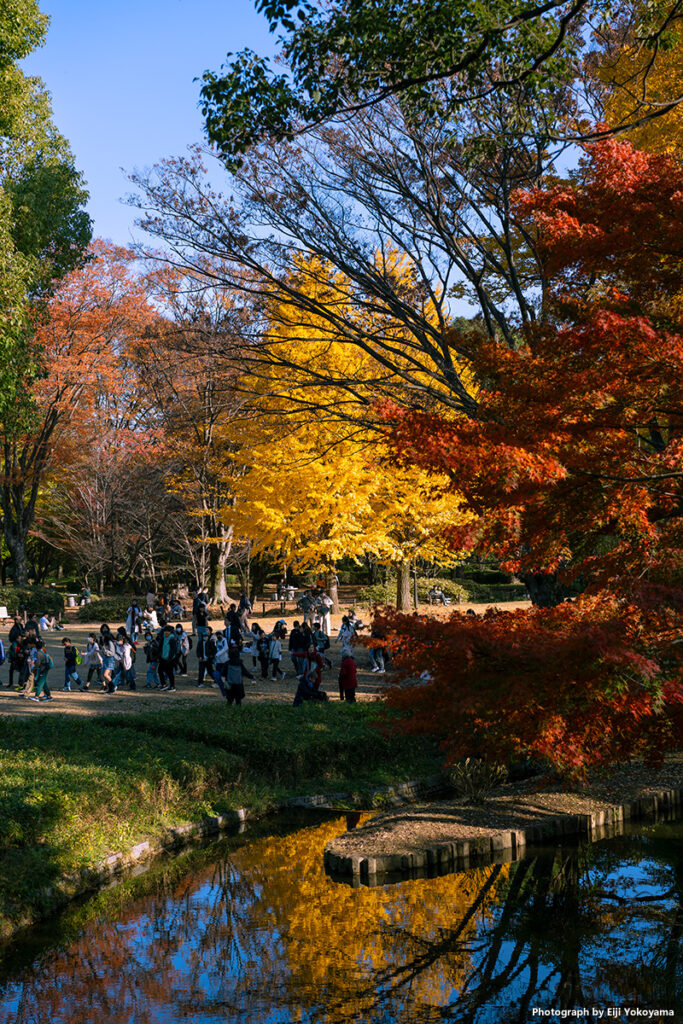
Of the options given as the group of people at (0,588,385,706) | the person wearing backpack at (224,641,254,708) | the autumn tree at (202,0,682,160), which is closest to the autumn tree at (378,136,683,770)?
the autumn tree at (202,0,682,160)

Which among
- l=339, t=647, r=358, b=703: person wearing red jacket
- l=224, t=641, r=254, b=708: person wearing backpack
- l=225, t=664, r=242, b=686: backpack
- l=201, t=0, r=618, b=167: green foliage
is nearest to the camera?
l=201, t=0, r=618, b=167: green foliage

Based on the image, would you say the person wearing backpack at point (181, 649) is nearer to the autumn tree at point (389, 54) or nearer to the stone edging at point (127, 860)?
the stone edging at point (127, 860)

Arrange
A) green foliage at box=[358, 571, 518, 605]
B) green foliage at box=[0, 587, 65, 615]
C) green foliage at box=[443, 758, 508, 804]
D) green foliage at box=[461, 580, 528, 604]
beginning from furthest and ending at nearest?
green foliage at box=[461, 580, 528, 604], green foliage at box=[358, 571, 518, 605], green foliage at box=[0, 587, 65, 615], green foliage at box=[443, 758, 508, 804]

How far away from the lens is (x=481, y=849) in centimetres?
1141

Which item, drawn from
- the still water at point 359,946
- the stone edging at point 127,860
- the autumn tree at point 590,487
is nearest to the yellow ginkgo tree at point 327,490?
the stone edging at point 127,860

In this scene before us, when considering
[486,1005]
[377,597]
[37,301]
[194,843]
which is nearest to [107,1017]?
[486,1005]

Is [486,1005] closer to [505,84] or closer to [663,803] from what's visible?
[663,803]

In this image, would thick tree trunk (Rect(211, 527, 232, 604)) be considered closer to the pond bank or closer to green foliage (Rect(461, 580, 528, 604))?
green foliage (Rect(461, 580, 528, 604))

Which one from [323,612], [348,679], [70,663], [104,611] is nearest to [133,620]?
[323,612]

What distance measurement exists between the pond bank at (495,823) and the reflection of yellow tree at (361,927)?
1.16 feet

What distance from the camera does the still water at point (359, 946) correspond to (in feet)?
24.9

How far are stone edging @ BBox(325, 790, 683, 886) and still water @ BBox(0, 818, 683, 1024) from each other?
27cm

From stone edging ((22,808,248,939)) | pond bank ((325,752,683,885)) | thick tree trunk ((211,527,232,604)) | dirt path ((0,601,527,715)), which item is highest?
thick tree trunk ((211,527,232,604))

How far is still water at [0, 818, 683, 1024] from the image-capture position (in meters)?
7.58
